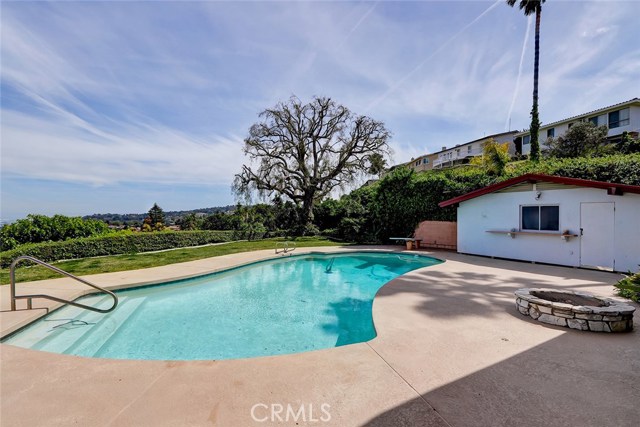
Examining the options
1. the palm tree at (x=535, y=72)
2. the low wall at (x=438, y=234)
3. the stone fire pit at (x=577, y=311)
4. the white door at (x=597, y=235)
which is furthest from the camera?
the palm tree at (x=535, y=72)

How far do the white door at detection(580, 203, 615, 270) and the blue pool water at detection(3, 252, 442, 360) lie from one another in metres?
5.71

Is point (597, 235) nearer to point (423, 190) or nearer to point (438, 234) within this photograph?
point (438, 234)

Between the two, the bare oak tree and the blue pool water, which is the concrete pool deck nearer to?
the blue pool water

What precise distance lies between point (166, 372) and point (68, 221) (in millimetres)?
12566

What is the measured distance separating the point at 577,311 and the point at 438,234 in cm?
923

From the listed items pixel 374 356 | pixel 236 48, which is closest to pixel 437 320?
pixel 374 356

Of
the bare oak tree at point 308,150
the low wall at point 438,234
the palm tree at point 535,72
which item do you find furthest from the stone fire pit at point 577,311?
the palm tree at point 535,72

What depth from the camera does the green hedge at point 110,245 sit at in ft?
30.8

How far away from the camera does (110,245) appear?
1145cm

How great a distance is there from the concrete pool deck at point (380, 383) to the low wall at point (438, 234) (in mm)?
8810

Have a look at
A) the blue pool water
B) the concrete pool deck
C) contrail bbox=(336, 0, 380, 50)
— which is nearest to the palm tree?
contrail bbox=(336, 0, 380, 50)

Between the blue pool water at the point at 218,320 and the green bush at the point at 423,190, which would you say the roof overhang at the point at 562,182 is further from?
the blue pool water at the point at 218,320

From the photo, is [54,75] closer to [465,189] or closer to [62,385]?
[62,385]

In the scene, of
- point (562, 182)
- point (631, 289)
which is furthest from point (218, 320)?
point (562, 182)
